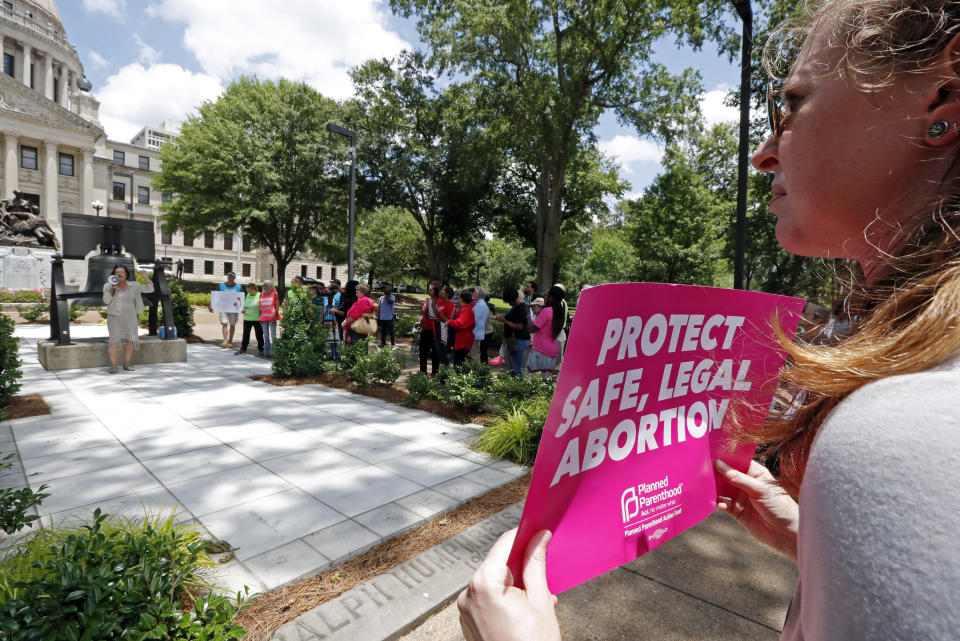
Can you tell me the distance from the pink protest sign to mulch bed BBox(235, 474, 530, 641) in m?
2.34

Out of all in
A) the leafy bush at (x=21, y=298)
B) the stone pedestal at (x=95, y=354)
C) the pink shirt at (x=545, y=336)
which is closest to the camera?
the pink shirt at (x=545, y=336)

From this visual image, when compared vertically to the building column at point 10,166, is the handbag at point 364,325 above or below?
below

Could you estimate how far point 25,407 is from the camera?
6.58m

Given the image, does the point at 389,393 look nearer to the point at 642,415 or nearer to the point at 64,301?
the point at 64,301

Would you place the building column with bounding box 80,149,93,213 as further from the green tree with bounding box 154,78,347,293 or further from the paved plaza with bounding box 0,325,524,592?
the paved plaza with bounding box 0,325,524,592

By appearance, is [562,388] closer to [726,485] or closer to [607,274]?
[726,485]

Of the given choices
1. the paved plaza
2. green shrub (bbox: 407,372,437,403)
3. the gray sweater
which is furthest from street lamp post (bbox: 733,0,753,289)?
the gray sweater

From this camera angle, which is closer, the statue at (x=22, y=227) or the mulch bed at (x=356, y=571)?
the mulch bed at (x=356, y=571)

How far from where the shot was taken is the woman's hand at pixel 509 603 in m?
0.77

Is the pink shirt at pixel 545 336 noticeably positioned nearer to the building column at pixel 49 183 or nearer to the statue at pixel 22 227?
the statue at pixel 22 227

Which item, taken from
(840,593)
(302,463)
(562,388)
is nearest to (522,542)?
(562,388)

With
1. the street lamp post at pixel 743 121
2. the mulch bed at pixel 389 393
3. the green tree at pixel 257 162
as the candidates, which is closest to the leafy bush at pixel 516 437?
the mulch bed at pixel 389 393

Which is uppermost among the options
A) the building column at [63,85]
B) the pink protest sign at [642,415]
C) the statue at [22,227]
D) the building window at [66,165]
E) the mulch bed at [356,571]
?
the building column at [63,85]

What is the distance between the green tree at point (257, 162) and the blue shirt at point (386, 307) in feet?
45.6
